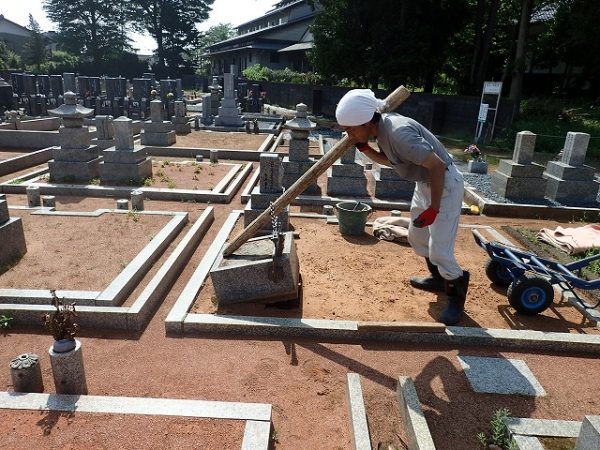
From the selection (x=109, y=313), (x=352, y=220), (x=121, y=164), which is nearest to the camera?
(x=109, y=313)

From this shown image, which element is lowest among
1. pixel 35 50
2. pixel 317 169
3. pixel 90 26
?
pixel 317 169

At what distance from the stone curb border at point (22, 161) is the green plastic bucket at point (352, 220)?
31.1 ft

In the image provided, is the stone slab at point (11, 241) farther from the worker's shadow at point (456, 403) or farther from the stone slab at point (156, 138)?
the stone slab at point (156, 138)

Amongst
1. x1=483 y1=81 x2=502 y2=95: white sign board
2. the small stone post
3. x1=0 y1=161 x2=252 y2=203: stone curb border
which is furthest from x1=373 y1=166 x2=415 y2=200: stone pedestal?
x1=483 y1=81 x2=502 y2=95: white sign board

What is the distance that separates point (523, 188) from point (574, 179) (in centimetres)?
116

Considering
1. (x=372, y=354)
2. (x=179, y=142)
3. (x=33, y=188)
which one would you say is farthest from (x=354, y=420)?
(x=179, y=142)

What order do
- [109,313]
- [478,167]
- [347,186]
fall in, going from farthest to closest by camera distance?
[478,167], [347,186], [109,313]

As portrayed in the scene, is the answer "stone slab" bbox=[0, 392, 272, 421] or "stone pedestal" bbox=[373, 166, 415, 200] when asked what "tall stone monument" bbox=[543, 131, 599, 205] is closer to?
"stone pedestal" bbox=[373, 166, 415, 200]

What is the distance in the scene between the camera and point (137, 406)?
3.21 m

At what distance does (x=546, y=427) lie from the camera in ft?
10.2

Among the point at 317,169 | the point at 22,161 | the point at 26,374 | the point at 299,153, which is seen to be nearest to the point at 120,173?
the point at 22,161

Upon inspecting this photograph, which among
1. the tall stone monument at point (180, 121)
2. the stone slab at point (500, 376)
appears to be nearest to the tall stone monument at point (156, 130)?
the tall stone monument at point (180, 121)

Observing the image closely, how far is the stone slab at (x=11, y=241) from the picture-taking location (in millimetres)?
5433

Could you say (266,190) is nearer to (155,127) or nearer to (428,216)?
(428,216)
